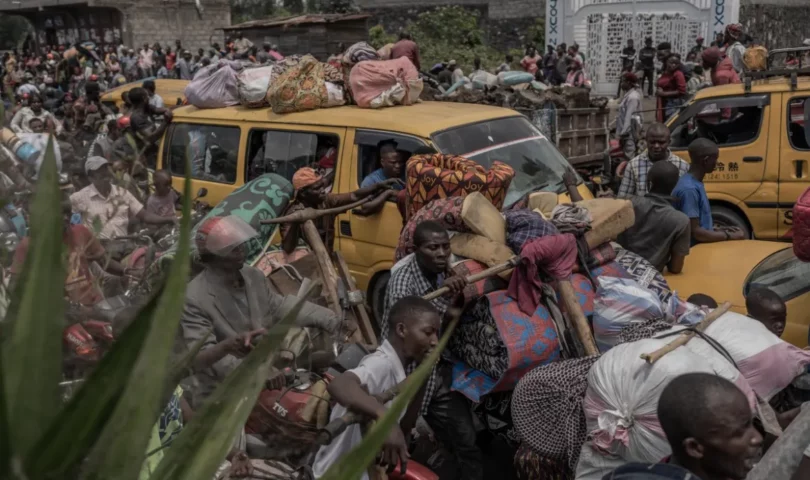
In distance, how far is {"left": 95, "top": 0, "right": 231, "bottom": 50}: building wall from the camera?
3109 centimetres

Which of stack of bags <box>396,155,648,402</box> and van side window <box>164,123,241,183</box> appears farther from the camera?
van side window <box>164,123,241,183</box>

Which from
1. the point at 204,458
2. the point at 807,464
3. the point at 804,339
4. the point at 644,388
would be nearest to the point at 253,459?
the point at 644,388

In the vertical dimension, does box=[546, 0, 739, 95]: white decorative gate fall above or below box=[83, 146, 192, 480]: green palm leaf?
above

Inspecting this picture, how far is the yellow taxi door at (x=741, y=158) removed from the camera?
7.46m

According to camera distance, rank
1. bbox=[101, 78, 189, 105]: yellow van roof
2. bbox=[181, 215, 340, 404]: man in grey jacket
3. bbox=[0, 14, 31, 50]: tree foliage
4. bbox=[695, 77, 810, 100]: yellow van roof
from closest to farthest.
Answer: bbox=[181, 215, 340, 404]: man in grey jacket, bbox=[695, 77, 810, 100]: yellow van roof, bbox=[101, 78, 189, 105]: yellow van roof, bbox=[0, 14, 31, 50]: tree foliage

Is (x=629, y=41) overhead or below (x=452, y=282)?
overhead

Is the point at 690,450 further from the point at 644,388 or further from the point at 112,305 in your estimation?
the point at 112,305

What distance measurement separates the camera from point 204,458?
37.5 inches

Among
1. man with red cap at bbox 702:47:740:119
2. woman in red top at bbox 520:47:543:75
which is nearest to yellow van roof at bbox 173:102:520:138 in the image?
man with red cap at bbox 702:47:740:119

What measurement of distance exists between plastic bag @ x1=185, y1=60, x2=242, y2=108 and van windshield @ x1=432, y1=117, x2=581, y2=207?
2.24 m

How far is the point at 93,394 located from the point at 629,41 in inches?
795

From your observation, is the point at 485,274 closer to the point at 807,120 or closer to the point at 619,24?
the point at 807,120

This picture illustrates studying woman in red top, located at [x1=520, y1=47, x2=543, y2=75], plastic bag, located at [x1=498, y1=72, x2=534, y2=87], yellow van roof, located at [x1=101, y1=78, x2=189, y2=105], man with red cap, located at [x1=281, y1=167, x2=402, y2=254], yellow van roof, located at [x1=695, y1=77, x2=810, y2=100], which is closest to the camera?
man with red cap, located at [x1=281, y1=167, x2=402, y2=254]

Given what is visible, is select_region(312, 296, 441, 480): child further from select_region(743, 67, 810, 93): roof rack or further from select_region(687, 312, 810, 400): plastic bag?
select_region(743, 67, 810, 93): roof rack
